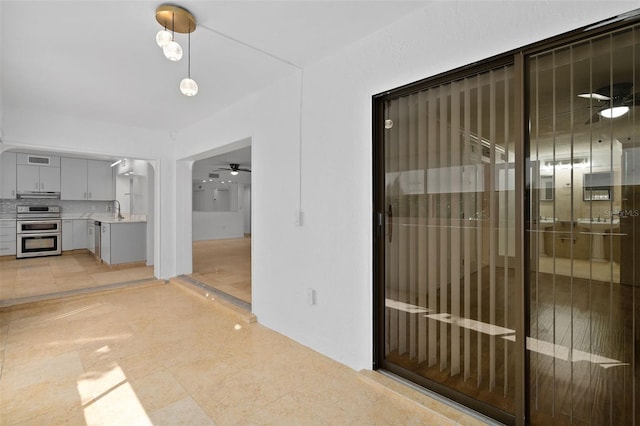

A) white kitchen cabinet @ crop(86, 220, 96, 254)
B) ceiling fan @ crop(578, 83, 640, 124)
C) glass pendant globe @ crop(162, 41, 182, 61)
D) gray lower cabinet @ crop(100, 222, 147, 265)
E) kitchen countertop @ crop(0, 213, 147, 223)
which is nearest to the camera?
ceiling fan @ crop(578, 83, 640, 124)

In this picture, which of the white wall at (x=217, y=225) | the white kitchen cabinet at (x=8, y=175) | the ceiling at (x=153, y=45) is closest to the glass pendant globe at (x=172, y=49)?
the ceiling at (x=153, y=45)

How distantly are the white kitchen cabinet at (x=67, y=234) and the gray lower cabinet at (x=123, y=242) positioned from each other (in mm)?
2013

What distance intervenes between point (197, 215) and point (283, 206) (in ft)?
→ 29.0

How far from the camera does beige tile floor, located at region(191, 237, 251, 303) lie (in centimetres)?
457

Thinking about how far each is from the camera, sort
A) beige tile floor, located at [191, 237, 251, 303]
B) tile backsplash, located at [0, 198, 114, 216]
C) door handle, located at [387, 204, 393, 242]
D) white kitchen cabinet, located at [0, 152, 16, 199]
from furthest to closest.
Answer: tile backsplash, located at [0, 198, 114, 216]
white kitchen cabinet, located at [0, 152, 16, 199]
beige tile floor, located at [191, 237, 251, 303]
door handle, located at [387, 204, 393, 242]

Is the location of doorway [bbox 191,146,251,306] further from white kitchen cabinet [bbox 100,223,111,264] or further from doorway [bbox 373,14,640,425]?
doorway [bbox 373,14,640,425]

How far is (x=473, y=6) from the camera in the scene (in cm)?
177

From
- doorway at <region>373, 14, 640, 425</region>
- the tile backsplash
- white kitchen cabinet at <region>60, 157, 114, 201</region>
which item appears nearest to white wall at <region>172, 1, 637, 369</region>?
doorway at <region>373, 14, 640, 425</region>

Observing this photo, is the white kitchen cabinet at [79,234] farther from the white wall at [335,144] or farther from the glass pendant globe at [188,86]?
the glass pendant globe at [188,86]

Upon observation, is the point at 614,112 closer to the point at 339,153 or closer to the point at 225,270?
the point at 339,153

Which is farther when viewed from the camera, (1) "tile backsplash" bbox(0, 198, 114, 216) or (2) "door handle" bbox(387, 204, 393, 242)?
(1) "tile backsplash" bbox(0, 198, 114, 216)

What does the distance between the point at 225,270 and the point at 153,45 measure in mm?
4235

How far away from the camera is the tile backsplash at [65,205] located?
721cm

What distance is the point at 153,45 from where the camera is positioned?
244 cm
